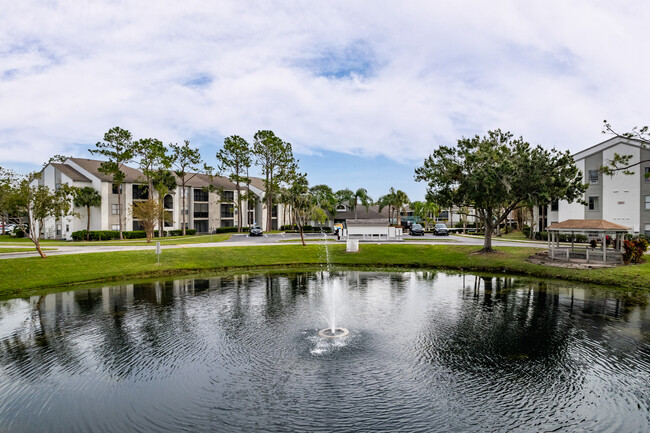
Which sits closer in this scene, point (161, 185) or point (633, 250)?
point (633, 250)

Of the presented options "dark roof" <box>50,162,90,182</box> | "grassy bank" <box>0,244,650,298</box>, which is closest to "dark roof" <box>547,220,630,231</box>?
"grassy bank" <box>0,244,650,298</box>

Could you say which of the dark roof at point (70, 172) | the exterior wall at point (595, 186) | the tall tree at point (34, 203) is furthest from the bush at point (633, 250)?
the dark roof at point (70, 172)

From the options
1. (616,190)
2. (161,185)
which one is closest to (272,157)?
(161,185)

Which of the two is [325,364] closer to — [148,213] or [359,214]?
[148,213]

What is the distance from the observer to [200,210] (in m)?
79.6

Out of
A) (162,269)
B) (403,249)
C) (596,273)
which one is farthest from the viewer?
(403,249)

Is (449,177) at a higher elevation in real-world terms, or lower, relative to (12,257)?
higher

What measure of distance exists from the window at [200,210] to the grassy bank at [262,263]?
148 feet

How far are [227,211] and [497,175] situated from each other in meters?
63.7

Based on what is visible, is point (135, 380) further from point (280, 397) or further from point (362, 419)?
point (362, 419)

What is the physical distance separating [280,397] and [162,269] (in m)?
22.5

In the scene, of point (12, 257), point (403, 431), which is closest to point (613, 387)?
point (403, 431)

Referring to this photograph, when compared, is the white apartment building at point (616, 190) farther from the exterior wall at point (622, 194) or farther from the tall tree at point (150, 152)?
the tall tree at point (150, 152)

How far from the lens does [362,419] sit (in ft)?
26.6
